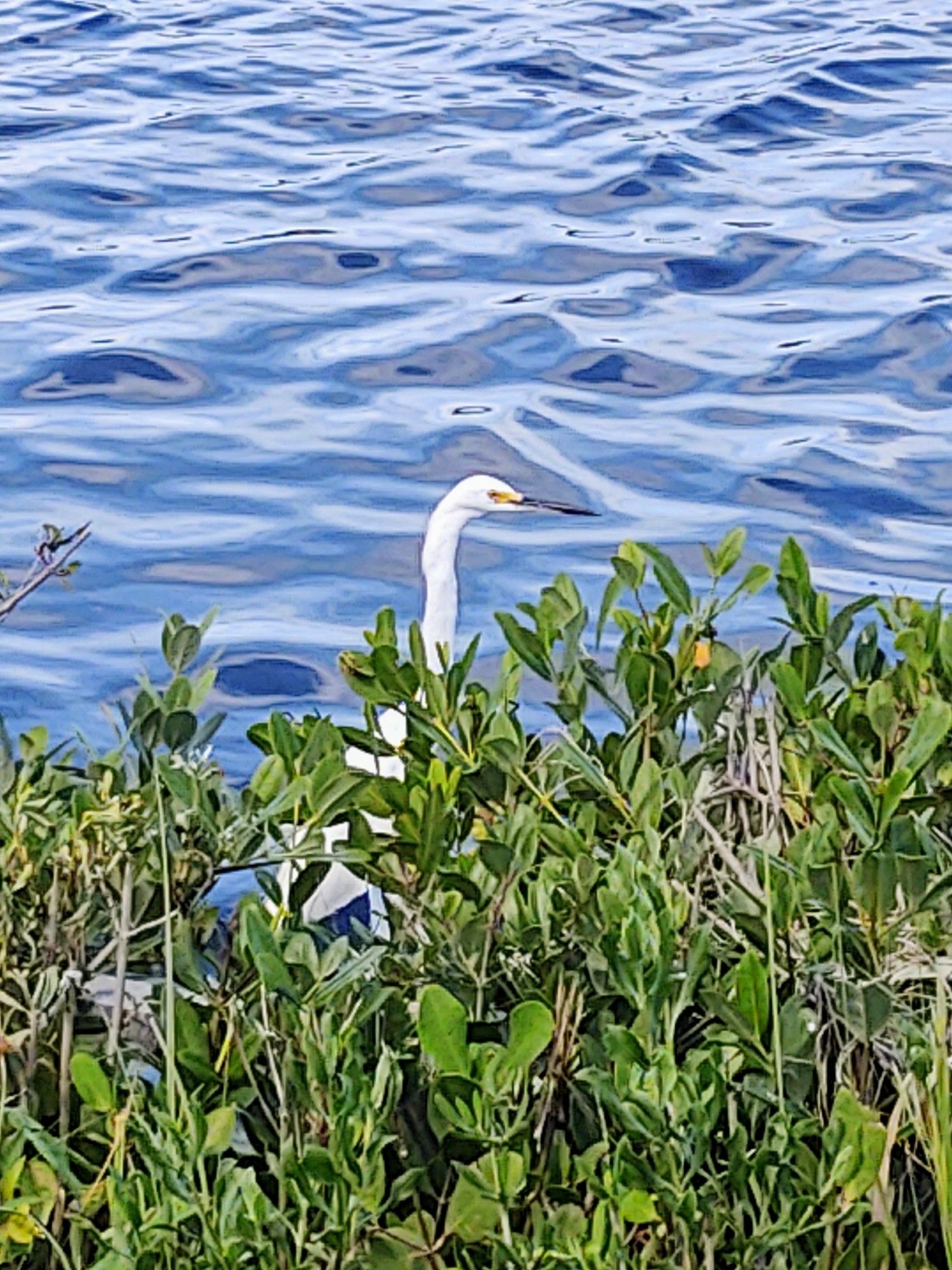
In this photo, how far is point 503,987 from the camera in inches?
95.7

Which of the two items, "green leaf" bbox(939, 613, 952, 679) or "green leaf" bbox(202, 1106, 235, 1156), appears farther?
"green leaf" bbox(939, 613, 952, 679)

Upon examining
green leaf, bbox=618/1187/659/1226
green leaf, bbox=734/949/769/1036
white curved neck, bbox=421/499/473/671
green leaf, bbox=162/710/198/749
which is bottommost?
white curved neck, bbox=421/499/473/671

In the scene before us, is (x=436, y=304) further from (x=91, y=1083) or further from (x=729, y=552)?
(x=91, y=1083)

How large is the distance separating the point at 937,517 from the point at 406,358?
2.34m

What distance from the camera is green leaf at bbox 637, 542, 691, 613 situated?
286 cm

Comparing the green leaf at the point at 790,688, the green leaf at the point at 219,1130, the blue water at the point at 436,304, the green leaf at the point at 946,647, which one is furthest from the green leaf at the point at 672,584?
the blue water at the point at 436,304

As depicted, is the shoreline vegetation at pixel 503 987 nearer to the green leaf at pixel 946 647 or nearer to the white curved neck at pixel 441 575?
the green leaf at pixel 946 647

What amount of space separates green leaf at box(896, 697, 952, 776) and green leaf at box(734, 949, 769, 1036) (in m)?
0.33

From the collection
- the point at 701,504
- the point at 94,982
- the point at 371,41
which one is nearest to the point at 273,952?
the point at 94,982

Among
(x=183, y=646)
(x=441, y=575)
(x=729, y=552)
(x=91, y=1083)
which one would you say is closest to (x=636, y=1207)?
(x=91, y=1083)

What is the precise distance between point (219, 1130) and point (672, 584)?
1009mm

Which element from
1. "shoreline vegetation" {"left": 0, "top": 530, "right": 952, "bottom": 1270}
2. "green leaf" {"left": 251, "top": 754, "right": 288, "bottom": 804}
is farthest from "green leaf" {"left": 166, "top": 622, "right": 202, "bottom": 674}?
"green leaf" {"left": 251, "top": 754, "right": 288, "bottom": 804}

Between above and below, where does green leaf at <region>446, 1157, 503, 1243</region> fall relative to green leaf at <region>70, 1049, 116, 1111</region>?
below

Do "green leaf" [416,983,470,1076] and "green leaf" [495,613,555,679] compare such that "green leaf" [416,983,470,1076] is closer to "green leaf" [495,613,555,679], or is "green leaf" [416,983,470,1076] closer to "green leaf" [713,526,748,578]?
"green leaf" [495,613,555,679]
